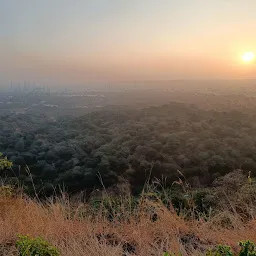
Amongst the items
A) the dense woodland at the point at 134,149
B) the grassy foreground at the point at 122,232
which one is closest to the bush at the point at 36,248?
the grassy foreground at the point at 122,232

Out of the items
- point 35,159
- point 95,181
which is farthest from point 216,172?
point 35,159

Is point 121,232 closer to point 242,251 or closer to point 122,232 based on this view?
point 122,232

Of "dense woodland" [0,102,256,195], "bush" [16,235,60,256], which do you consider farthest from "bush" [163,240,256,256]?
"dense woodland" [0,102,256,195]

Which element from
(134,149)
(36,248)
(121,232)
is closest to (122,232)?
(121,232)

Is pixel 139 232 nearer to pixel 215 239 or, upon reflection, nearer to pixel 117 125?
pixel 215 239

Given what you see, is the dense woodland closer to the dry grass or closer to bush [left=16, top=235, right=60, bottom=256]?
the dry grass

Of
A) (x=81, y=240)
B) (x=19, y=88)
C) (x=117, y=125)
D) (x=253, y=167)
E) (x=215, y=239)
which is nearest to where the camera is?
(x=81, y=240)
